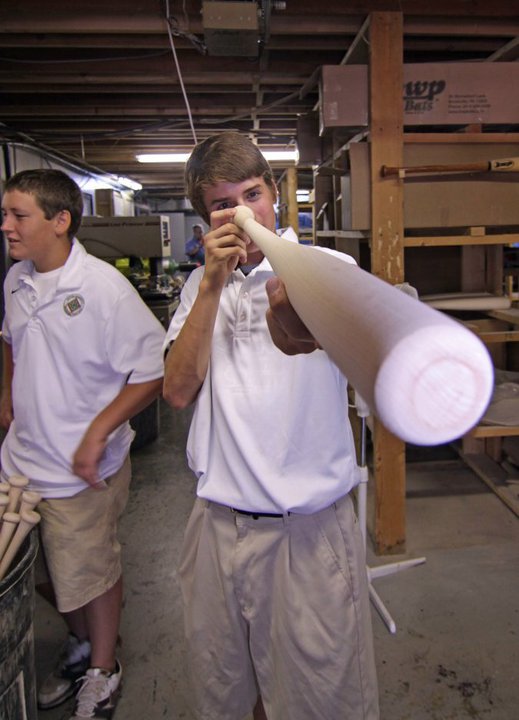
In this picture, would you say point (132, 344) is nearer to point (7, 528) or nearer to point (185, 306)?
point (185, 306)

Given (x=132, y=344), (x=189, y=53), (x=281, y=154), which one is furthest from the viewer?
(x=281, y=154)

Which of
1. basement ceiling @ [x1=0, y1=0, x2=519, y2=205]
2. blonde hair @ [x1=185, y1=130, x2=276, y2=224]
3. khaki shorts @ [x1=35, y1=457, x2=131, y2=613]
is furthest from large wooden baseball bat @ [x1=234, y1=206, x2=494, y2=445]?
basement ceiling @ [x1=0, y1=0, x2=519, y2=205]

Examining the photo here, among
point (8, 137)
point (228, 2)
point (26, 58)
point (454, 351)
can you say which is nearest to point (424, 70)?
point (228, 2)

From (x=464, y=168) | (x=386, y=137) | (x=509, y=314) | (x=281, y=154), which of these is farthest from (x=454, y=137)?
(x=281, y=154)

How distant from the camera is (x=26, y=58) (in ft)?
9.82

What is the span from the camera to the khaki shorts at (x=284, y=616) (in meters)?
1.12

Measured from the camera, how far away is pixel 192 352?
3.54 ft

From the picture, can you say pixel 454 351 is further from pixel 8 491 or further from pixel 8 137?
pixel 8 137

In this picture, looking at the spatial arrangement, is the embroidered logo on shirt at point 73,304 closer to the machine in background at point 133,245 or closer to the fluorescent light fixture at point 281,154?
the machine in background at point 133,245

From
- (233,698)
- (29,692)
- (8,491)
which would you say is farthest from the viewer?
(8,491)

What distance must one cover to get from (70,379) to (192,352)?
65 cm

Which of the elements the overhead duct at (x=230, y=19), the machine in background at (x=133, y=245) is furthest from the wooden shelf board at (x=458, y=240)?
the machine in background at (x=133, y=245)

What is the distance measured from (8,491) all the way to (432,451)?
119 inches

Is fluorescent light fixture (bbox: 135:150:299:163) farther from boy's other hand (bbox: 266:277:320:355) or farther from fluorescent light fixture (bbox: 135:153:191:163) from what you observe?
boy's other hand (bbox: 266:277:320:355)
